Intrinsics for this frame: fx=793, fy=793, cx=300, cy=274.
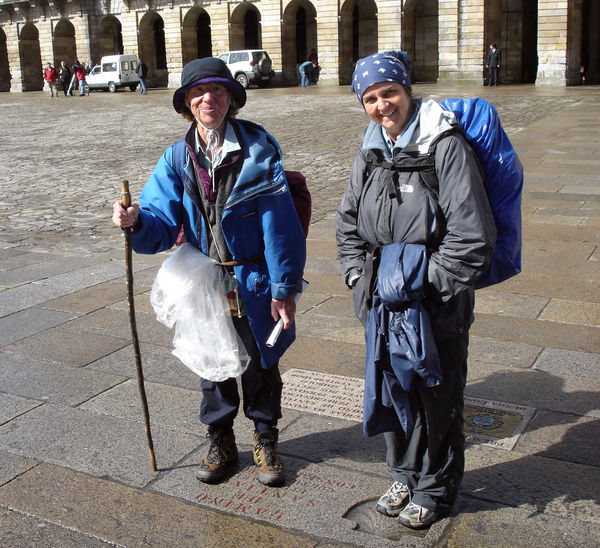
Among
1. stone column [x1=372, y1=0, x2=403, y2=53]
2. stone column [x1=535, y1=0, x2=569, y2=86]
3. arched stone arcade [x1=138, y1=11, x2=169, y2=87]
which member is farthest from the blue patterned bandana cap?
arched stone arcade [x1=138, y1=11, x2=169, y2=87]

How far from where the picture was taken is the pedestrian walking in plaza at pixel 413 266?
266 cm

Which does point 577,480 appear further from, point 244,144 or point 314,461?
point 244,144

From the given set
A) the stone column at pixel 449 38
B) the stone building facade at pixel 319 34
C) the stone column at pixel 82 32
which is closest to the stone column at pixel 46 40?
the stone building facade at pixel 319 34

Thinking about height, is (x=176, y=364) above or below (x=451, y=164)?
below

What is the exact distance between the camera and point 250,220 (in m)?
3.16

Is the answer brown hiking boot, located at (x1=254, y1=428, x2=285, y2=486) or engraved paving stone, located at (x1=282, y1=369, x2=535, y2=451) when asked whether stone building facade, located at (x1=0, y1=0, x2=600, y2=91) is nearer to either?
engraved paving stone, located at (x1=282, y1=369, x2=535, y2=451)

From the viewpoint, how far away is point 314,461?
3453mm

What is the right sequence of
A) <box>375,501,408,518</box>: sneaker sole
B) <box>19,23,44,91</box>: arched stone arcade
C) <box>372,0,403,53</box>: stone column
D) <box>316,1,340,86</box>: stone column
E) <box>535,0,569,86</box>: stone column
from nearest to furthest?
<box>375,501,408,518</box>: sneaker sole
<box>535,0,569,86</box>: stone column
<box>372,0,403,53</box>: stone column
<box>316,1,340,86</box>: stone column
<box>19,23,44,91</box>: arched stone arcade

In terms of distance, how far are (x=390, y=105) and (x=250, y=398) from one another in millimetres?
1376

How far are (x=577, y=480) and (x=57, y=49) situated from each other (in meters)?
49.9

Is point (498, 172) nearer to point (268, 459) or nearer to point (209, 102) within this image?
point (209, 102)

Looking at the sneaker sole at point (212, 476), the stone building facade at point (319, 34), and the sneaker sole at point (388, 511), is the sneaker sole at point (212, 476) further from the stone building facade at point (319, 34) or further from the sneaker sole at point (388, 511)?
the stone building facade at point (319, 34)

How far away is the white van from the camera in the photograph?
39.5 m

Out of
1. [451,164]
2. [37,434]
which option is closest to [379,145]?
[451,164]
